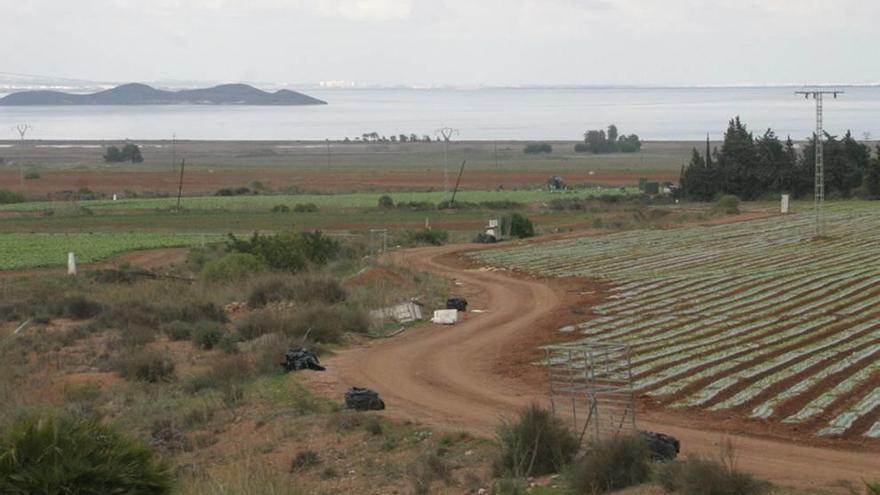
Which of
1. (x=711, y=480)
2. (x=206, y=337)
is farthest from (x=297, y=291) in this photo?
(x=711, y=480)

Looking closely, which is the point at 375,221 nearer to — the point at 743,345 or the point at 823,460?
the point at 743,345

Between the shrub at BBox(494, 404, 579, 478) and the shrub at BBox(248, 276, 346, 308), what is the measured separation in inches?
622

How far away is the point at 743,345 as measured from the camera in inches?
912

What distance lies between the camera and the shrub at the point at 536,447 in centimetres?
1448

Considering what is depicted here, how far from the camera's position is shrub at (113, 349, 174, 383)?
22812 mm

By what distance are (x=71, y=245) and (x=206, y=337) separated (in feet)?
86.7

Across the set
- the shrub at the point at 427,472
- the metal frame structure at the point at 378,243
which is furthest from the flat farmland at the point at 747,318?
the shrub at the point at 427,472

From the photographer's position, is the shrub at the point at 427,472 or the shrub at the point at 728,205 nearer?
the shrub at the point at 427,472

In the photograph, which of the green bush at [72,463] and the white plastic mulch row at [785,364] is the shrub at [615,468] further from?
the white plastic mulch row at [785,364]

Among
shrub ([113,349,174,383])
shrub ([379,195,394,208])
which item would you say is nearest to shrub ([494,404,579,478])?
shrub ([113,349,174,383])

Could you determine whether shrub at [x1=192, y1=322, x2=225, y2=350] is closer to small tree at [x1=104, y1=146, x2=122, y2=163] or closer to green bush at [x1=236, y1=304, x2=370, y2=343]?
green bush at [x1=236, y1=304, x2=370, y2=343]

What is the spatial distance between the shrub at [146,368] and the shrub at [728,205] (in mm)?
43764

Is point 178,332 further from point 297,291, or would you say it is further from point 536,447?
point 536,447

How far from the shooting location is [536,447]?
14.3 m
